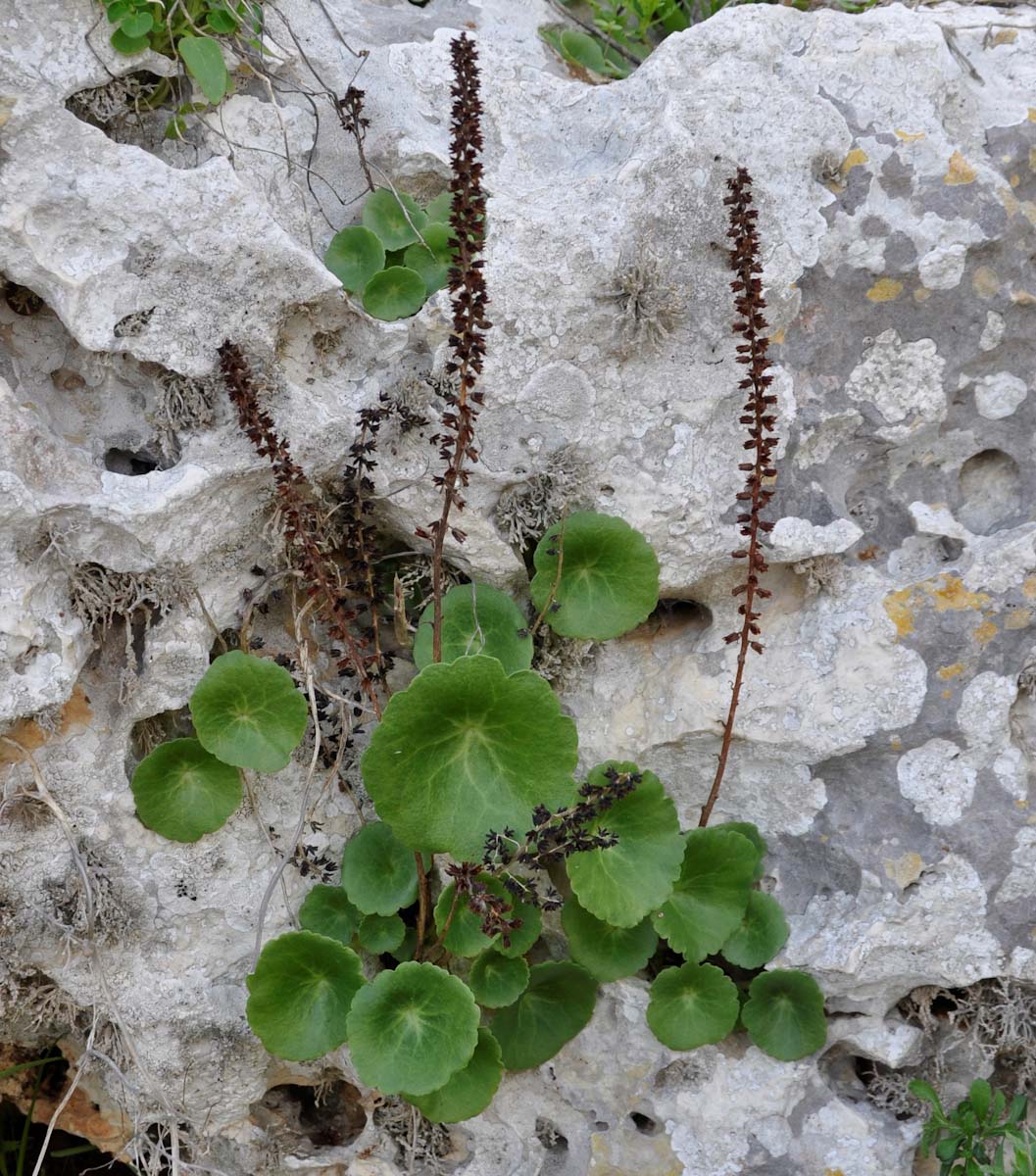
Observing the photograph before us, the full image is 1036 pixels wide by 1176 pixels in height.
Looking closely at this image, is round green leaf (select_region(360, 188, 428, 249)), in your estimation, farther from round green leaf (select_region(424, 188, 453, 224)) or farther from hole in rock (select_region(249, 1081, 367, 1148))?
hole in rock (select_region(249, 1081, 367, 1148))

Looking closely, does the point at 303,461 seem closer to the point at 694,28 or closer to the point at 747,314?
the point at 747,314

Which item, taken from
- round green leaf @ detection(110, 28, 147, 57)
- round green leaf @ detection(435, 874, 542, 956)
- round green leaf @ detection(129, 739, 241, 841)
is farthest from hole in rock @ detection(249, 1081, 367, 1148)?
round green leaf @ detection(110, 28, 147, 57)

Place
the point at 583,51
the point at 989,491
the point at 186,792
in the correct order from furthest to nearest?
1. the point at 583,51
2. the point at 989,491
3. the point at 186,792

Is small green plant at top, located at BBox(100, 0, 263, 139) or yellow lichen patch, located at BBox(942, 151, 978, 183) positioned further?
yellow lichen patch, located at BBox(942, 151, 978, 183)

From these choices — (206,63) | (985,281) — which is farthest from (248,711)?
(985,281)

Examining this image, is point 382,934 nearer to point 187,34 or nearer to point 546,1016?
point 546,1016
